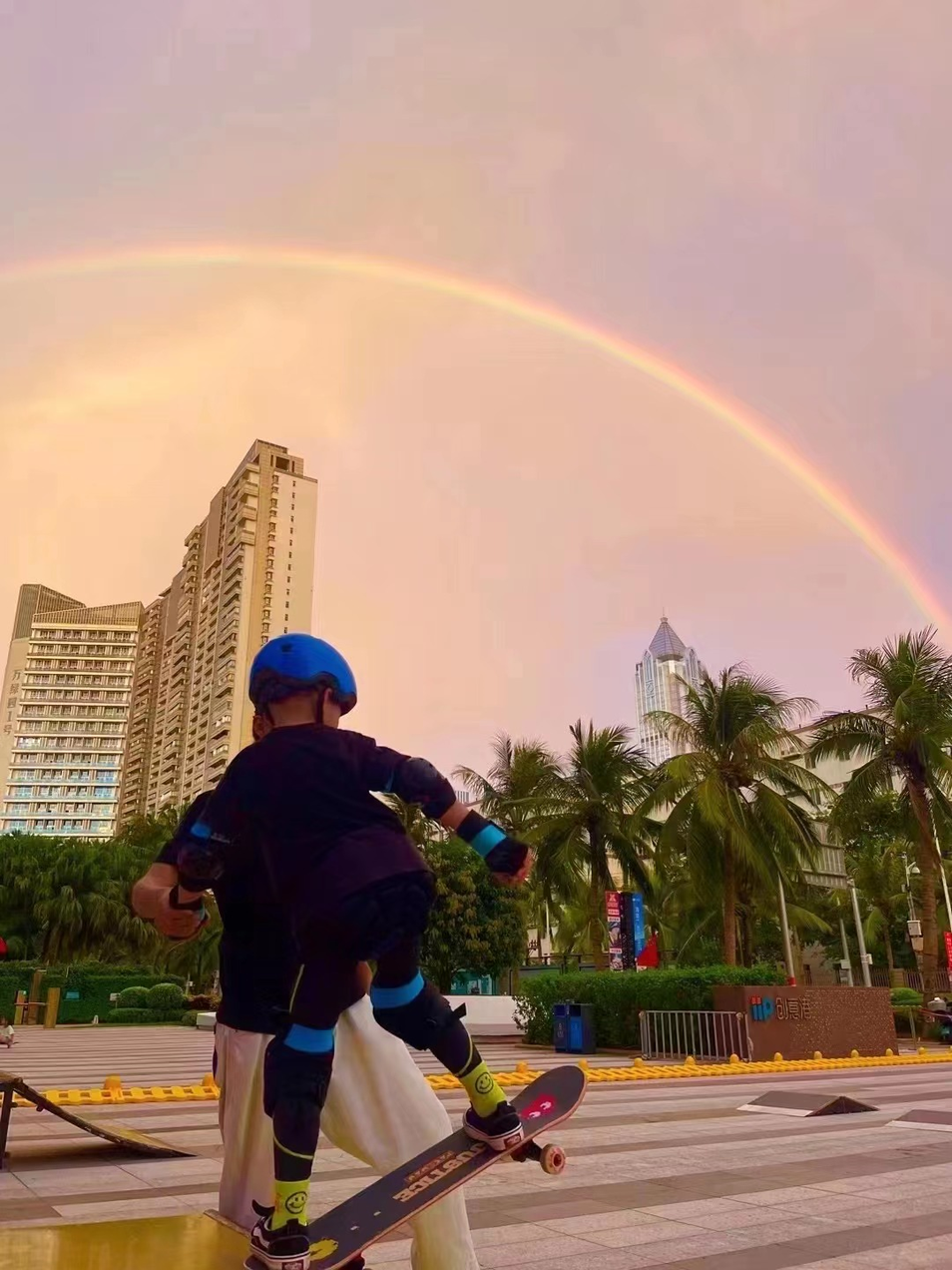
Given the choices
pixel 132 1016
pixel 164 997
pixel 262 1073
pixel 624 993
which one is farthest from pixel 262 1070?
pixel 132 1016

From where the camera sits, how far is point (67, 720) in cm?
17175

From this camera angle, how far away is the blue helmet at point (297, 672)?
272 centimetres

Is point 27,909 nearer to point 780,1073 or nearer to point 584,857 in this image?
point 584,857

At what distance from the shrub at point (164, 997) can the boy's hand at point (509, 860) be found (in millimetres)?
35388

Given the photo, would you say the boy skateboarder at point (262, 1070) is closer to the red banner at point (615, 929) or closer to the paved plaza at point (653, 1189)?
the paved plaza at point (653, 1189)

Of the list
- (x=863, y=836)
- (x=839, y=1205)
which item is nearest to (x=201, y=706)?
(x=863, y=836)

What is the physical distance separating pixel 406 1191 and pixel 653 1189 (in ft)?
11.0

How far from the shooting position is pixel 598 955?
26.7 meters

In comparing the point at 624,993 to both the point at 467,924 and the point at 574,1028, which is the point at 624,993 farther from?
the point at 467,924

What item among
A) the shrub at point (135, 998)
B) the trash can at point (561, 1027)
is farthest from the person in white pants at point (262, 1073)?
the shrub at point (135, 998)

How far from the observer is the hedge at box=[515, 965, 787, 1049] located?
18031 mm

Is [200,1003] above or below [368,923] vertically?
below

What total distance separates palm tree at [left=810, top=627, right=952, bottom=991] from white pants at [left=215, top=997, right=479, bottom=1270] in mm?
24372

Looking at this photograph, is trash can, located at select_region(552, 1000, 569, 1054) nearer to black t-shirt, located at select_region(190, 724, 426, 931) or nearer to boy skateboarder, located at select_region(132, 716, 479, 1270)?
boy skateboarder, located at select_region(132, 716, 479, 1270)
